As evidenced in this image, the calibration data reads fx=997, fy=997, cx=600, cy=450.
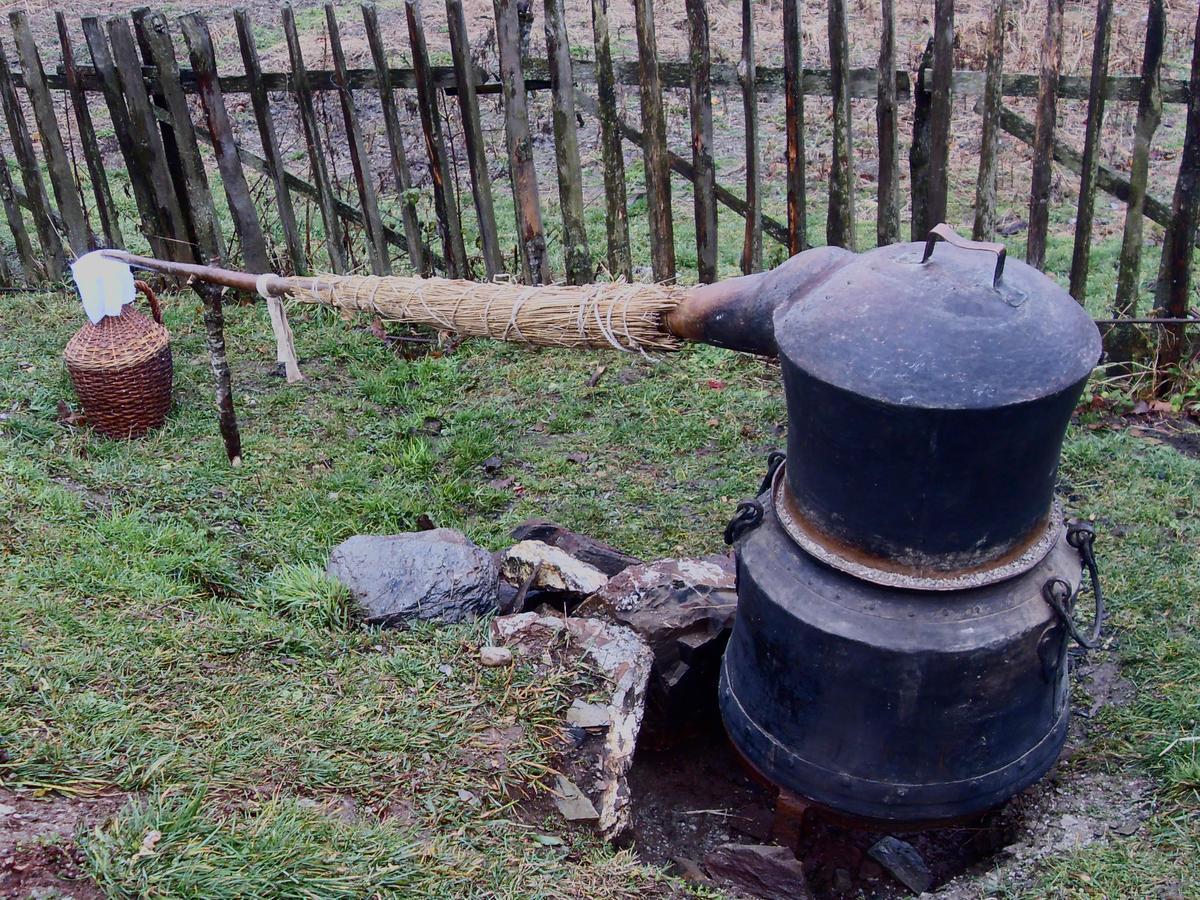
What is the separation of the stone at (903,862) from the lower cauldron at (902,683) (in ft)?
1.36

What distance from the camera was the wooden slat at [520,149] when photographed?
5633 mm

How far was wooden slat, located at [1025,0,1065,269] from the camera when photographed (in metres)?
4.91

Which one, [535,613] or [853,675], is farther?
[535,613]

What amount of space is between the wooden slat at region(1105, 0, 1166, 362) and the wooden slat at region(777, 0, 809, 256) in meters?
1.65

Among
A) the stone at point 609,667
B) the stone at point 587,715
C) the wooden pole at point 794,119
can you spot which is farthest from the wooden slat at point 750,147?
the stone at point 587,715

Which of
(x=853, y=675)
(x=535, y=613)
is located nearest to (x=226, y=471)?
(x=535, y=613)

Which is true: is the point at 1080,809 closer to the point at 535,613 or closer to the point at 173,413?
the point at 535,613

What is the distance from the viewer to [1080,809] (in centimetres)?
317

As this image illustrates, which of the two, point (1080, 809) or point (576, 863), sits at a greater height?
point (576, 863)

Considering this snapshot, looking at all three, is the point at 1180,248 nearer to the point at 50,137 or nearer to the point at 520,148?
the point at 520,148

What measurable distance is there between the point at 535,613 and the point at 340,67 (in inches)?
158

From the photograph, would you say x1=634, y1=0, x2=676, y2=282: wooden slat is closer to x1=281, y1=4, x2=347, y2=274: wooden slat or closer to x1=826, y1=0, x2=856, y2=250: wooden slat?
x1=826, y1=0, x2=856, y2=250: wooden slat

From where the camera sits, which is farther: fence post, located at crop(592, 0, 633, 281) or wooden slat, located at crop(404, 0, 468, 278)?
wooden slat, located at crop(404, 0, 468, 278)

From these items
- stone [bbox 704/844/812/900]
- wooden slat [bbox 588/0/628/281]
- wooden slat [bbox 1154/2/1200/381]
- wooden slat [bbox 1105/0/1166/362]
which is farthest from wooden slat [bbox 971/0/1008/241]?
Result: stone [bbox 704/844/812/900]
